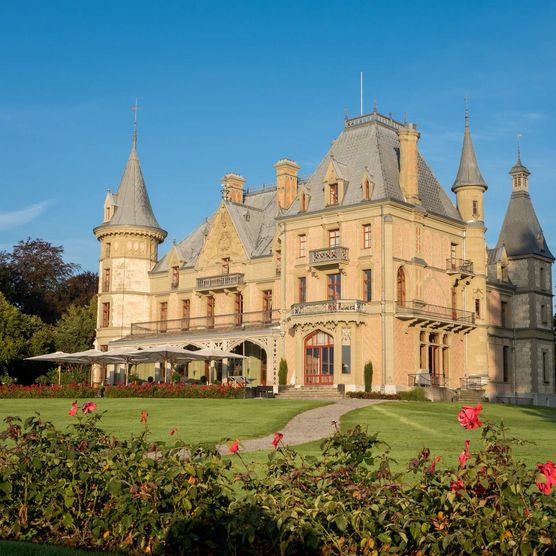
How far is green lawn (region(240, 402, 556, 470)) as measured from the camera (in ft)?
56.7

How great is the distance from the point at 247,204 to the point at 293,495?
172 feet

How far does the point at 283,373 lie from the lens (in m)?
47.2

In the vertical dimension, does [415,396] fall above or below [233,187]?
below

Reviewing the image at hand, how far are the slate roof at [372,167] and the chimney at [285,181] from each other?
409 cm

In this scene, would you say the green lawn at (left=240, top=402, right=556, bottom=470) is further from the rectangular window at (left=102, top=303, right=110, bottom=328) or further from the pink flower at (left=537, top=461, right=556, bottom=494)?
the rectangular window at (left=102, top=303, right=110, bottom=328)

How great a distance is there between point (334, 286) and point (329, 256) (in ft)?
6.10

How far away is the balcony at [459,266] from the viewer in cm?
4897

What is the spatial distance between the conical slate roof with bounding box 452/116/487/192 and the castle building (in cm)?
7

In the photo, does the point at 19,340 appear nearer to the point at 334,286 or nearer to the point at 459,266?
the point at 334,286

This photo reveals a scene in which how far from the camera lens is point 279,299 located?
51.6 metres

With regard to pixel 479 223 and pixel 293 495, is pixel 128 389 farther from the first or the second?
pixel 293 495

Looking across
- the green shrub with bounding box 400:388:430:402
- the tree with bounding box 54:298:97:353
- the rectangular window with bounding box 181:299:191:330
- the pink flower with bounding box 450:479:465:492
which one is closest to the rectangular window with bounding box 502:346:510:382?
the green shrub with bounding box 400:388:430:402

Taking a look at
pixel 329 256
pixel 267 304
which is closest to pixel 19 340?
pixel 267 304

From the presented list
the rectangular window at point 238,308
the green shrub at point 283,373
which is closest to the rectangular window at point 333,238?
the green shrub at point 283,373
